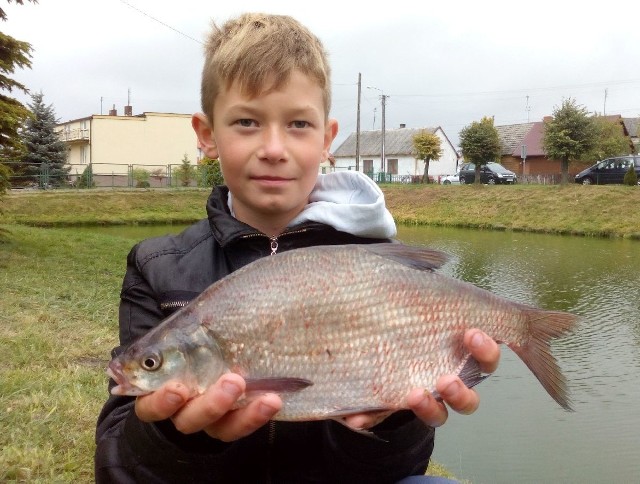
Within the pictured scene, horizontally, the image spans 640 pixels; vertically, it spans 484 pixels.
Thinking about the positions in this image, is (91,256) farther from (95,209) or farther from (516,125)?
(516,125)

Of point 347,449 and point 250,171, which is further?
point 250,171

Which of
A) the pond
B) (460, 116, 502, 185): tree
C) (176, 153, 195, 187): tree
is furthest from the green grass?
(460, 116, 502, 185): tree

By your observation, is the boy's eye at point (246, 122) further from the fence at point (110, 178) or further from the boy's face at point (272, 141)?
the fence at point (110, 178)

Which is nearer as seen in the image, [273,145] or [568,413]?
[273,145]

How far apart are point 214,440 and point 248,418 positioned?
314 mm

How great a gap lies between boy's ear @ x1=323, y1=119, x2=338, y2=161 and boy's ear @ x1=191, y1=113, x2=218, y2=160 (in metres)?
0.46

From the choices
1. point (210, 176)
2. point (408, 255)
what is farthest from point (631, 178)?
point (408, 255)

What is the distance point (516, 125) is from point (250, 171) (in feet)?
195

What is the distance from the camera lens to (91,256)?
1358 centimetres

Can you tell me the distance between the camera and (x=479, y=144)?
41.1 meters

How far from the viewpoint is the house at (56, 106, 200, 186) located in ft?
168

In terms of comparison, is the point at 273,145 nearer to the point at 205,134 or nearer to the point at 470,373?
the point at 205,134

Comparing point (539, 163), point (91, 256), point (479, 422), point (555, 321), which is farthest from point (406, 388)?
point (539, 163)

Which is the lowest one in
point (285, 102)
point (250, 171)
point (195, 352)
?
point (195, 352)
